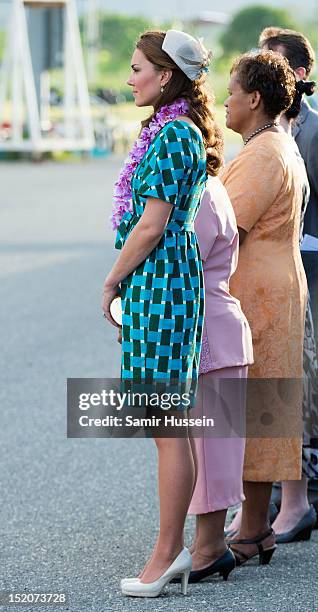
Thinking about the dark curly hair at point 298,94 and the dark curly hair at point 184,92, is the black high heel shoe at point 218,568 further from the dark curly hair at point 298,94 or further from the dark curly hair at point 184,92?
the dark curly hair at point 298,94

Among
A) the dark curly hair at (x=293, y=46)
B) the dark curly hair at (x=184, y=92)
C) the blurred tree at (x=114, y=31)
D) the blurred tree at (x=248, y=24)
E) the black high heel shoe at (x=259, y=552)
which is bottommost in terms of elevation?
the black high heel shoe at (x=259, y=552)

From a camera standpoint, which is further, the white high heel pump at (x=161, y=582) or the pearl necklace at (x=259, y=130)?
the pearl necklace at (x=259, y=130)

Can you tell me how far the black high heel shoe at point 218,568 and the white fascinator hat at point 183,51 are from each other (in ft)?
4.78

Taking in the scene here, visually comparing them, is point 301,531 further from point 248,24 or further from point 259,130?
point 248,24

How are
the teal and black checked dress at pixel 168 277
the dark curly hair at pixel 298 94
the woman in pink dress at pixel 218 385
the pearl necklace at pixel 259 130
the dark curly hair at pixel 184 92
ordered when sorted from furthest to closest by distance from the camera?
the dark curly hair at pixel 298 94
the pearl necklace at pixel 259 130
the woman in pink dress at pixel 218 385
the dark curly hair at pixel 184 92
the teal and black checked dress at pixel 168 277

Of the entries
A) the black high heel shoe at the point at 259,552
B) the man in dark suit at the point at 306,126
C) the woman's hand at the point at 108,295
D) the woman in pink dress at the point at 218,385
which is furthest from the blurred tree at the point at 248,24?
the woman's hand at the point at 108,295

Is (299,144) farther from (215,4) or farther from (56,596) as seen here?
(215,4)

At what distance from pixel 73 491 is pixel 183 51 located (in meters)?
2.17

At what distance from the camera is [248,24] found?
8469cm

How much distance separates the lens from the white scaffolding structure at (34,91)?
29250 mm

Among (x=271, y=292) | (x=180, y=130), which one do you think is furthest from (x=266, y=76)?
(x=271, y=292)

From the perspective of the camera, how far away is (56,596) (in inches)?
170

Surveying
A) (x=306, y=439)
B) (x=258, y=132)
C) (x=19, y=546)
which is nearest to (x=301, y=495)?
(x=306, y=439)

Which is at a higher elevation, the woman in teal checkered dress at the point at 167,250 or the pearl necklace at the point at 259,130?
the pearl necklace at the point at 259,130
